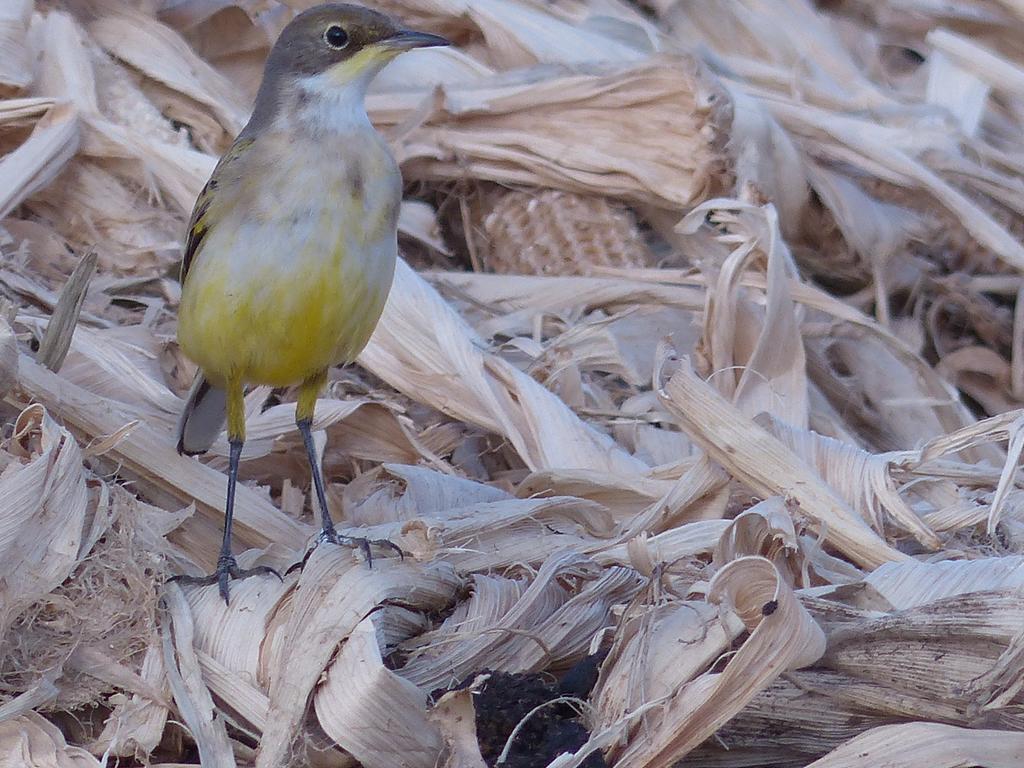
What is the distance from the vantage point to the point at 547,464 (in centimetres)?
349

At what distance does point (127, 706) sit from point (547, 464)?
1.28m

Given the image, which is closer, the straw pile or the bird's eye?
the straw pile

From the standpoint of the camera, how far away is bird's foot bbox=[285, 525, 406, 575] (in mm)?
2660

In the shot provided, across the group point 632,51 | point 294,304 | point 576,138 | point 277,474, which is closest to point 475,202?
point 576,138

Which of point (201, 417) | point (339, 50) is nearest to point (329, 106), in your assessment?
point (339, 50)

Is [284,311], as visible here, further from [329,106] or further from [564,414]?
[564,414]

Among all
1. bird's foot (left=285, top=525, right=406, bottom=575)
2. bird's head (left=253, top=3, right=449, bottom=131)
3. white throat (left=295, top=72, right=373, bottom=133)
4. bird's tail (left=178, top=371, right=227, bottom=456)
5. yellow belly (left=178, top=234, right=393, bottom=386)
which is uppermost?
bird's head (left=253, top=3, right=449, bottom=131)

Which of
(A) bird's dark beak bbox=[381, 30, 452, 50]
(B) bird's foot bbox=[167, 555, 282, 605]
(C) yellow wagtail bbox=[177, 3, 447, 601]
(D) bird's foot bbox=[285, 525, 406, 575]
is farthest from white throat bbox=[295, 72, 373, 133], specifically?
(B) bird's foot bbox=[167, 555, 282, 605]

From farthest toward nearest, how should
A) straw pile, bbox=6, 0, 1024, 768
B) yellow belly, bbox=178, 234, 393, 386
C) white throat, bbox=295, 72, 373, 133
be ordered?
white throat, bbox=295, 72, 373, 133 < yellow belly, bbox=178, 234, 393, 386 < straw pile, bbox=6, 0, 1024, 768

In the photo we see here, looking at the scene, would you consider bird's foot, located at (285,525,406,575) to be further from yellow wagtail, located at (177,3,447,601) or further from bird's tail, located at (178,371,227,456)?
bird's tail, located at (178,371,227,456)

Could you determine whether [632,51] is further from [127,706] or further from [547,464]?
[127,706]

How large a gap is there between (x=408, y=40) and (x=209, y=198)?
0.57 meters

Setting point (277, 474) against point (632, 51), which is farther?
point (632, 51)

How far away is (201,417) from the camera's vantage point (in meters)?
3.40
